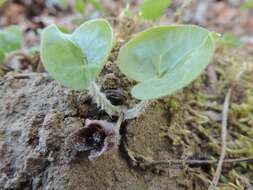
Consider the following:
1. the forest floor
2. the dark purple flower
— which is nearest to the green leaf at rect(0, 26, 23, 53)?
the forest floor

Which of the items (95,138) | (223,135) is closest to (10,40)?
(95,138)

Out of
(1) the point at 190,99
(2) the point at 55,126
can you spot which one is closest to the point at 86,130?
(2) the point at 55,126

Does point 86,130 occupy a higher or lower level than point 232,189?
higher

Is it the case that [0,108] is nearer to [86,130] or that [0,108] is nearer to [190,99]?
[86,130]

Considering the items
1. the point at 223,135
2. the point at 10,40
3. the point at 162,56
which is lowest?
the point at 223,135

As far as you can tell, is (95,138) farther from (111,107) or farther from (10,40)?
(10,40)

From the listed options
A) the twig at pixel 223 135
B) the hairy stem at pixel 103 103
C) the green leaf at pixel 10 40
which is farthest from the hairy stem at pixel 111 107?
the green leaf at pixel 10 40
